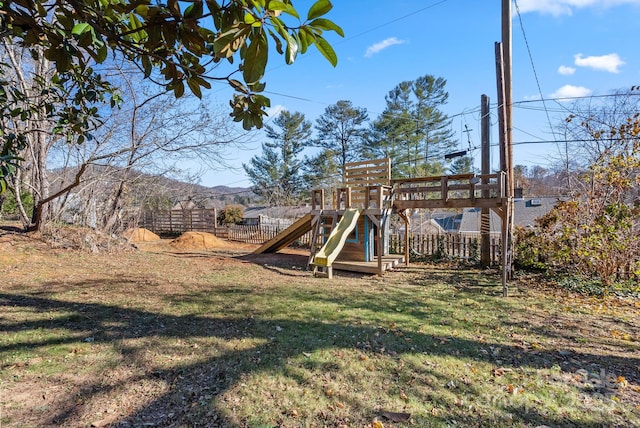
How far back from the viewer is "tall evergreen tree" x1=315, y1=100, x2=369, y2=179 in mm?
28359

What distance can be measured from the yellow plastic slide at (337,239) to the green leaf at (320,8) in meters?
6.17

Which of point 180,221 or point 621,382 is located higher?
point 180,221

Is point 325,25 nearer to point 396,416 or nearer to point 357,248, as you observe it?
point 396,416

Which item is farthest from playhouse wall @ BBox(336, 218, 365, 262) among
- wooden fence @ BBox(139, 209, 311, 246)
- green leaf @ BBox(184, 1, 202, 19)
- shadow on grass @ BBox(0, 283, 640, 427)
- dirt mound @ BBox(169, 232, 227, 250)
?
wooden fence @ BBox(139, 209, 311, 246)

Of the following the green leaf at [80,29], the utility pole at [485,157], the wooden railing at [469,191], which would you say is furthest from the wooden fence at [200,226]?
the green leaf at [80,29]

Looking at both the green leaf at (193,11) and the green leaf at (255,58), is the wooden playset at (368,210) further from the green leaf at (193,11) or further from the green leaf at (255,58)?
the green leaf at (255,58)

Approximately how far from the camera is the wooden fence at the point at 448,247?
9630 millimetres

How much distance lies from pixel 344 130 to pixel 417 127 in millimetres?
6628

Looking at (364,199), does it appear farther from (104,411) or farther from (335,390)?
(104,411)

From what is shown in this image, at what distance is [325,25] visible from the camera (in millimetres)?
1358

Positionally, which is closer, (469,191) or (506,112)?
(506,112)

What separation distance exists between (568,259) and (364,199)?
4.68m

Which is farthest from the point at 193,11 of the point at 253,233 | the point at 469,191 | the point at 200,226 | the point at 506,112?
the point at 200,226

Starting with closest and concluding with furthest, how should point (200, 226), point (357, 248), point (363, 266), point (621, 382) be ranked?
point (621, 382) < point (363, 266) < point (357, 248) < point (200, 226)
